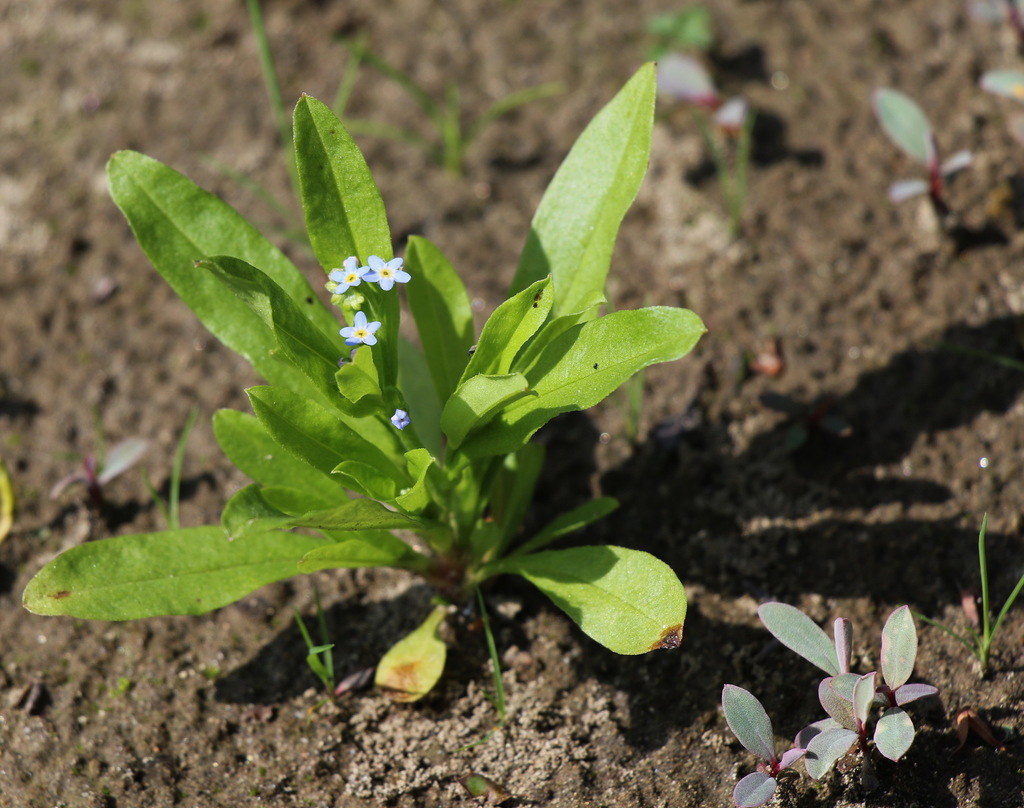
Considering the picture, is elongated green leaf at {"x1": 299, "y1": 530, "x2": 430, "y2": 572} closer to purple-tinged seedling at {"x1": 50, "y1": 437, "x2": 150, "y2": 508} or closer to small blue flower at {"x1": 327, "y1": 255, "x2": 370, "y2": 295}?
small blue flower at {"x1": 327, "y1": 255, "x2": 370, "y2": 295}

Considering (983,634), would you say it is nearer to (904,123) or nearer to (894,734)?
(894,734)

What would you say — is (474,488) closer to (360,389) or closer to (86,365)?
(360,389)

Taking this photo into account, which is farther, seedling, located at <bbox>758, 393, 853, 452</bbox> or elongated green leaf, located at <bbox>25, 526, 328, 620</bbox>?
seedling, located at <bbox>758, 393, 853, 452</bbox>

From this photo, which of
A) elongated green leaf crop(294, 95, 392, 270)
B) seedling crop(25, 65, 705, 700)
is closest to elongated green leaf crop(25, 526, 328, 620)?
seedling crop(25, 65, 705, 700)

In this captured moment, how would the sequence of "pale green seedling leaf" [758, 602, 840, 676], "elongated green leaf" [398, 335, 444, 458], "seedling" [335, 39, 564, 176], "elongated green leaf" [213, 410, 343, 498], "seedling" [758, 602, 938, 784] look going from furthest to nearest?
"seedling" [335, 39, 564, 176], "elongated green leaf" [398, 335, 444, 458], "elongated green leaf" [213, 410, 343, 498], "pale green seedling leaf" [758, 602, 840, 676], "seedling" [758, 602, 938, 784]

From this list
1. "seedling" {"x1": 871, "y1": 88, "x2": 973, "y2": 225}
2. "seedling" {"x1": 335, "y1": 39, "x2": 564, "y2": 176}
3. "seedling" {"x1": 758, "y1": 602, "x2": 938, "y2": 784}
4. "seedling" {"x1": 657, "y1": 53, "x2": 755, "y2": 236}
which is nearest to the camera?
"seedling" {"x1": 758, "y1": 602, "x2": 938, "y2": 784}

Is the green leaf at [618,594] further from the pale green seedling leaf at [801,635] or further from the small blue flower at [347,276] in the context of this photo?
the small blue flower at [347,276]
